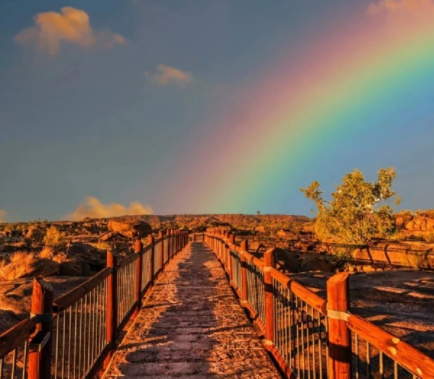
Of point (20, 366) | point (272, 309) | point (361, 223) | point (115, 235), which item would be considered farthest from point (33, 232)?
point (272, 309)

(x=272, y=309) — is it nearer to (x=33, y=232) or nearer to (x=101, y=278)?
(x=101, y=278)

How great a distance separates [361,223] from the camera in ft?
99.6

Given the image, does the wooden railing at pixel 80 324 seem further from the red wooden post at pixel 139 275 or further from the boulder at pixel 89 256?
the boulder at pixel 89 256

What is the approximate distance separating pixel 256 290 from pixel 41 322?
5078mm

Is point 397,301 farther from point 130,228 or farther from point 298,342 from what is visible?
point 130,228

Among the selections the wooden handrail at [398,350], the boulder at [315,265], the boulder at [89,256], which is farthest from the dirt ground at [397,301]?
the boulder at [89,256]

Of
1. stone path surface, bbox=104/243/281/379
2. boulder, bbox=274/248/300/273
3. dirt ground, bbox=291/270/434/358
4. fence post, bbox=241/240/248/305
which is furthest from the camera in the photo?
Result: boulder, bbox=274/248/300/273

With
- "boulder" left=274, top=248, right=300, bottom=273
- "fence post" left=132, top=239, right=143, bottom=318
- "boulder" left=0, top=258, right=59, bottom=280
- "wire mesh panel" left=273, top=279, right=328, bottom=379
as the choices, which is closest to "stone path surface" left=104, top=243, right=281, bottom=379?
"fence post" left=132, top=239, right=143, bottom=318

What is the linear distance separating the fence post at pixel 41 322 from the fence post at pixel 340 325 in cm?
240

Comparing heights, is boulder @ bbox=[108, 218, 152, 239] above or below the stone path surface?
above

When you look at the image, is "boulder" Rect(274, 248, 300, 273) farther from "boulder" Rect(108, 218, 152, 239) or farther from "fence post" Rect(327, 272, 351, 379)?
"boulder" Rect(108, 218, 152, 239)

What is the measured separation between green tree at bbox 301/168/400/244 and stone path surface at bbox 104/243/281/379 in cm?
2269

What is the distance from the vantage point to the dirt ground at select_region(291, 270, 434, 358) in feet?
22.6

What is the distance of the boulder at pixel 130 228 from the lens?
5078cm
